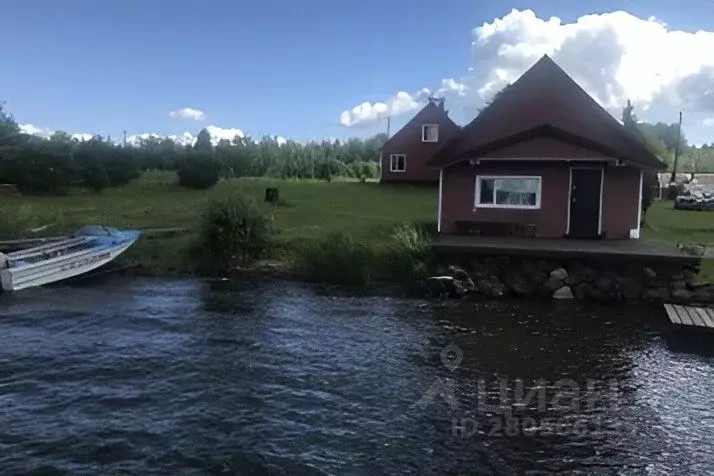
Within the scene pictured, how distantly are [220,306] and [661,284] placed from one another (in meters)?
10.9

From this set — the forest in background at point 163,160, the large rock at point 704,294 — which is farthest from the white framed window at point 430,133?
the large rock at point 704,294

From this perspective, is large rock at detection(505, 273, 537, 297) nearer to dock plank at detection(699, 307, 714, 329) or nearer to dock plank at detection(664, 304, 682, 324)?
dock plank at detection(664, 304, 682, 324)

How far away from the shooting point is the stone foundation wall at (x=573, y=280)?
1584 centimetres

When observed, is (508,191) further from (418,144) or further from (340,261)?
(418,144)

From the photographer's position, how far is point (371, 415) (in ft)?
28.1

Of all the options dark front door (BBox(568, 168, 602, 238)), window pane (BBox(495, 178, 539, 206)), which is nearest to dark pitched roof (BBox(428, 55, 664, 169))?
dark front door (BBox(568, 168, 602, 238))

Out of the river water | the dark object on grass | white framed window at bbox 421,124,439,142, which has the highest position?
white framed window at bbox 421,124,439,142

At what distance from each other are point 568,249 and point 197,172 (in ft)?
85.1

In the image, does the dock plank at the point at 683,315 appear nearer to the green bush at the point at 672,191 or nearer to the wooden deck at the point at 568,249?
the wooden deck at the point at 568,249

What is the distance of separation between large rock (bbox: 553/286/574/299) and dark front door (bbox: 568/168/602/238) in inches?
138

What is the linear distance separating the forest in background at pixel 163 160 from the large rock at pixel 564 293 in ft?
62.2

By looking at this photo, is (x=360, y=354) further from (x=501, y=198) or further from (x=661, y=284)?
(x=501, y=198)

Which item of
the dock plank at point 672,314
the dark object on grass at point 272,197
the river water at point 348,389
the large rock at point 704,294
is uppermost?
the dark object on grass at point 272,197

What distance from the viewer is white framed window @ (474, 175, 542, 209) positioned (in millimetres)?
19516
